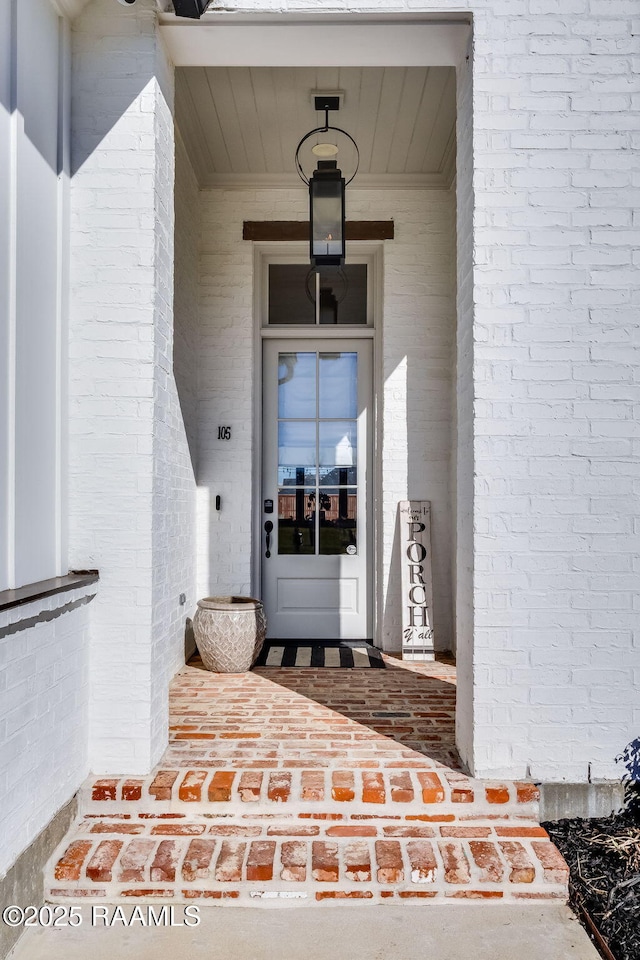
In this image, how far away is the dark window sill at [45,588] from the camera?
1.76 metres

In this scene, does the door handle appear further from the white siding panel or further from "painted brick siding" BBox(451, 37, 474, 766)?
the white siding panel

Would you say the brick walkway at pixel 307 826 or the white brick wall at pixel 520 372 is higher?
the white brick wall at pixel 520 372

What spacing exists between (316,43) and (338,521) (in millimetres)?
2656

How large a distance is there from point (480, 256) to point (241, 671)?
239 cm

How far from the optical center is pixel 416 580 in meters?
3.97

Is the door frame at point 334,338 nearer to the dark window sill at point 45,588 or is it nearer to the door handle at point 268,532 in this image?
the door handle at point 268,532

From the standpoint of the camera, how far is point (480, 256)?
2348 mm

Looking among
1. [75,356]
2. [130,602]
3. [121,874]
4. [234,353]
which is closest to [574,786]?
[121,874]

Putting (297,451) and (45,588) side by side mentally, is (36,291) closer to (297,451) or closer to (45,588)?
(45,588)

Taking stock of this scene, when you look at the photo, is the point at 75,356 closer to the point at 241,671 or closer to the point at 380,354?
the point at 241,671

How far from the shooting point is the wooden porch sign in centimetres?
388

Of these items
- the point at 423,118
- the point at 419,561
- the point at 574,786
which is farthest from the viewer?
the point at 419,561

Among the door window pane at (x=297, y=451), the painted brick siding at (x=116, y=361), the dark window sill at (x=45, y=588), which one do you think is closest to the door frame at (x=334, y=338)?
the door window pane at (x=297, y=451)

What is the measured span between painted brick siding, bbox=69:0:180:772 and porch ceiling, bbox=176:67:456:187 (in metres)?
0.91
